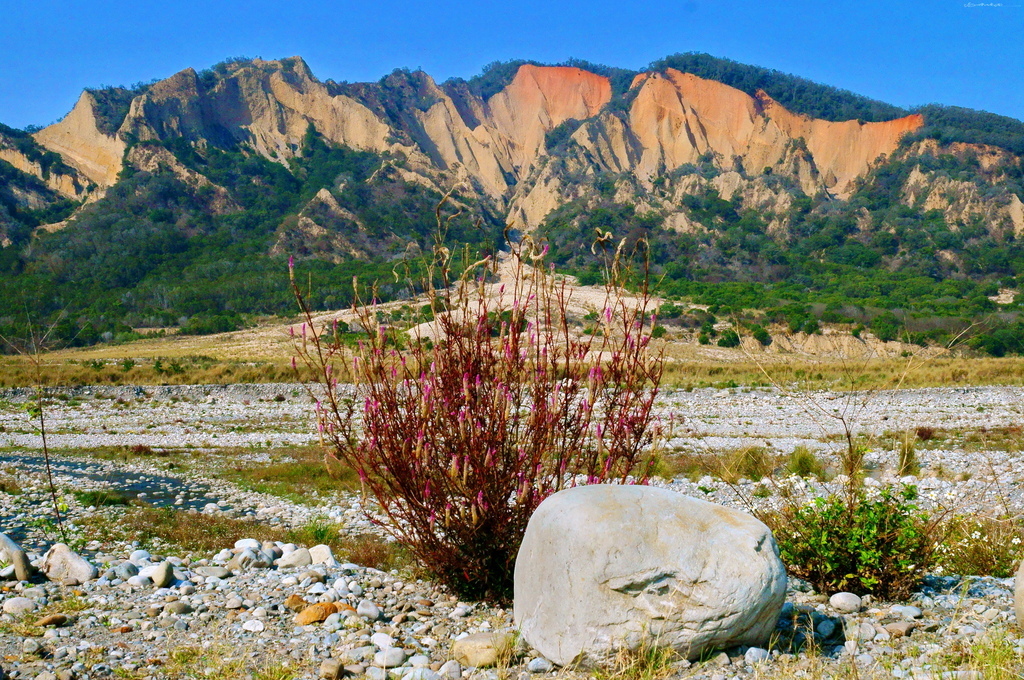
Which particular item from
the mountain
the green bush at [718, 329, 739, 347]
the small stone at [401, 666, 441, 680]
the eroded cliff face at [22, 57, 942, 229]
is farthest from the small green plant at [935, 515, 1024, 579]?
the eroded cliff face at [22, 57, 942, 229]

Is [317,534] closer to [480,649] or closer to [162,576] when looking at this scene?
[162,576]

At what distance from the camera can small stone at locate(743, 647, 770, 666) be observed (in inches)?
176

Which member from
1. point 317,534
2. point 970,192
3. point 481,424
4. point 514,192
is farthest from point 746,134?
point 481,424

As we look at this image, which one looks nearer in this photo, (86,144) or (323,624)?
(323,624)

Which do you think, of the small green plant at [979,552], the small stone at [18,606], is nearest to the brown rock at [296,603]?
A: the small stone at [18,606]

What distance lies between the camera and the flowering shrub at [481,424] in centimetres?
553

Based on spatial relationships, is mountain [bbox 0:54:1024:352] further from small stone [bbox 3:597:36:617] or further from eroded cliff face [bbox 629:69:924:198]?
small stone [bbox 3:597:36:617]

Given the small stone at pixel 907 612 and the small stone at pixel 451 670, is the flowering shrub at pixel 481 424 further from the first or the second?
the small stone at pixel 907 612

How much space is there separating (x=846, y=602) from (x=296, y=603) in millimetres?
4044

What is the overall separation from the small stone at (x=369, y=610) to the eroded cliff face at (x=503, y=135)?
112 m

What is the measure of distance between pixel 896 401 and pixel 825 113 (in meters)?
130

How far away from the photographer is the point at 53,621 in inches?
207

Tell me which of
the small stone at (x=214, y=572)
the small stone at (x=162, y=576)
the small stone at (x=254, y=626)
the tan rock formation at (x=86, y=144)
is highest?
the tan rock formation at (x=86, y=144)

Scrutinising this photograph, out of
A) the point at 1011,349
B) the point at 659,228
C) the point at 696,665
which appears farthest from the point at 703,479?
the point at 659,228
